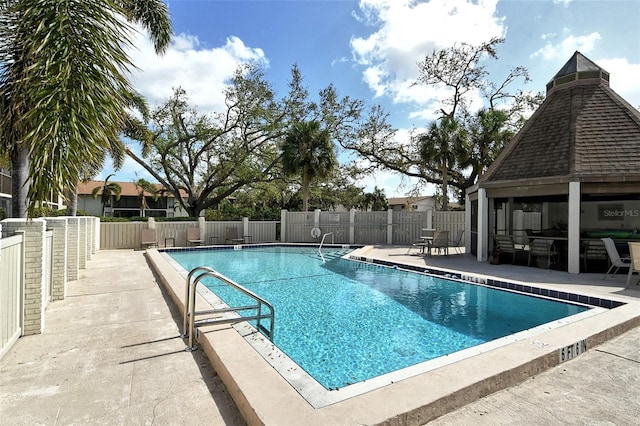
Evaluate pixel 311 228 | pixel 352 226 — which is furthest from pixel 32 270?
pixel 311 228

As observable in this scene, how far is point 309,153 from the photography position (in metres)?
18.3

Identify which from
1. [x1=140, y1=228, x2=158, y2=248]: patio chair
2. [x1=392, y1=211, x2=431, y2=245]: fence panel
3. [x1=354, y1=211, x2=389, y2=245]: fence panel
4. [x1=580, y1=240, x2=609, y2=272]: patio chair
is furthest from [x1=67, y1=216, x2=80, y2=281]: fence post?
[x1=392, y1=211, x2=431, y2=245]: fence panel

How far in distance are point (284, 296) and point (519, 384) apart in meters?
5.09

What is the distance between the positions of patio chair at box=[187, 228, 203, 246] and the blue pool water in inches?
265

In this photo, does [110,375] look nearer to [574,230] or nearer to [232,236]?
[574,230]

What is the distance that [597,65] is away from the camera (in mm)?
11297

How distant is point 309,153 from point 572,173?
474 inches

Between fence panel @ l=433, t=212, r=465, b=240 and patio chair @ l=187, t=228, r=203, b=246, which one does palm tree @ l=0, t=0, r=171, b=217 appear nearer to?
patio chair @ l=187, t=228, r=203, b=246

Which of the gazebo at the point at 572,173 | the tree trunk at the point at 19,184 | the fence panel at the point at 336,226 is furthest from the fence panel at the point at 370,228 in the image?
the tree trunk at the point at 19,184

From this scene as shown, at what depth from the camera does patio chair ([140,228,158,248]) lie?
49.9 ft

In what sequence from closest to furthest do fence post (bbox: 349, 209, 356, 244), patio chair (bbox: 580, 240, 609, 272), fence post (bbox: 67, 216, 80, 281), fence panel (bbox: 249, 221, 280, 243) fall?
1. fence post (bbox: 67, 216, 80, 281)
2. patio chair (bbox: 580, 240, 609, 272)
3. fence post (bbox: 349, 209, 356, 244)
4. fence panel (bbox: 249, 221, 280, 243)

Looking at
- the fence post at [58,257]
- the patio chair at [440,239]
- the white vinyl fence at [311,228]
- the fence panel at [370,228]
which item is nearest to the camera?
the fence post at [58,257]

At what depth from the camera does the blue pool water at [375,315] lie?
4465 mm

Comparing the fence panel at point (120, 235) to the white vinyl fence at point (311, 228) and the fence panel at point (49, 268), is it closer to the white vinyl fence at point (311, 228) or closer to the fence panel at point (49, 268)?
the white vinyl fence at point (311, 228)
